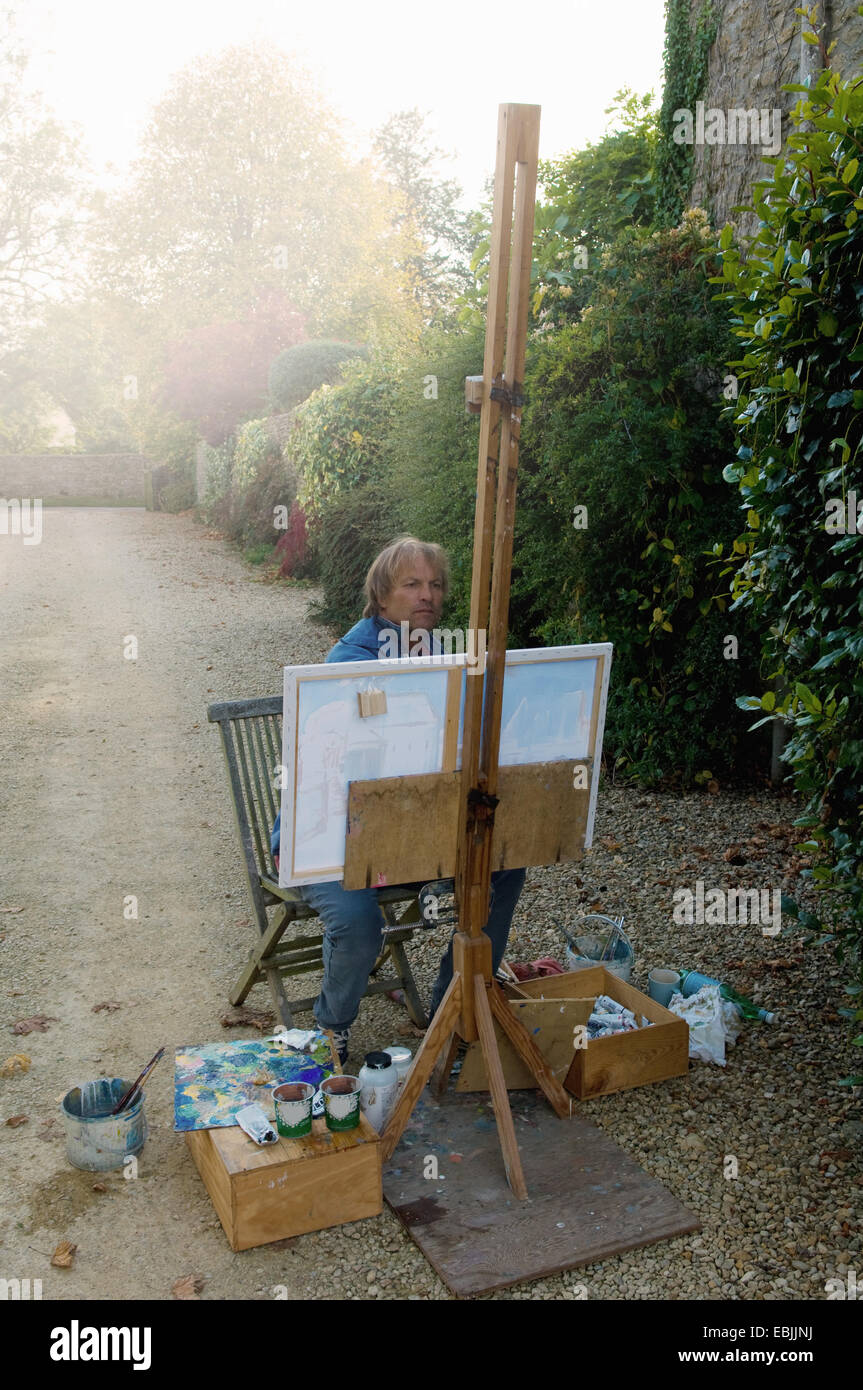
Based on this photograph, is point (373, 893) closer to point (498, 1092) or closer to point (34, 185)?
point (498, 1092)

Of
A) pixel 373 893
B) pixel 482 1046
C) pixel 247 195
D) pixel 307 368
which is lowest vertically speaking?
pixel 482 1046

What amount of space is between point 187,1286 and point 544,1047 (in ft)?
4.51

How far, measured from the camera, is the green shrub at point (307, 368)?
21.2m

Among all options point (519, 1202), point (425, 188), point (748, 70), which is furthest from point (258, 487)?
point (425, 188)

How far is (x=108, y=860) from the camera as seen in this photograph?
233 inches

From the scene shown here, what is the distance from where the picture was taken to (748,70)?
712cm

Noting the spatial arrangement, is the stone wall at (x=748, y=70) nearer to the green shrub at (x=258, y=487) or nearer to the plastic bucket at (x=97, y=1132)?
the plastic bucket at (x=97, y=1132)

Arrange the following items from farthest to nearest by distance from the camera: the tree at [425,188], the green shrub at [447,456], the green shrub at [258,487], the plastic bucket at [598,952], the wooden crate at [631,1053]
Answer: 1. the tree at [425,188]
2. the green shrub at [258,487]
3. the green shrub at [447,456]
4. the plastic bucket at [598,952]
5. the wooden crate at [631,1053]

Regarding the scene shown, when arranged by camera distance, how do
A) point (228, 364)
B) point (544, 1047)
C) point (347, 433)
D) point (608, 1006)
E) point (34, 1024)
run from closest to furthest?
point (544, 1047) < point (608, 1006) < point (34, 1024) < point (347, 433) < point (228, 364)

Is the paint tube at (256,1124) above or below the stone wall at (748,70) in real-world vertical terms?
below

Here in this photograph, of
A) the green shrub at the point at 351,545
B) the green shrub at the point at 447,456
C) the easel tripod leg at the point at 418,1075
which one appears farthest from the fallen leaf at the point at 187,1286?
the green shrub at the point at 351,545

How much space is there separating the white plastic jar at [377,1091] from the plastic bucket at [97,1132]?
69 centimetres

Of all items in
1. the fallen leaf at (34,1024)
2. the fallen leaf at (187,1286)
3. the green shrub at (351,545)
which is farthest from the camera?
the green shrub at (351,545)
